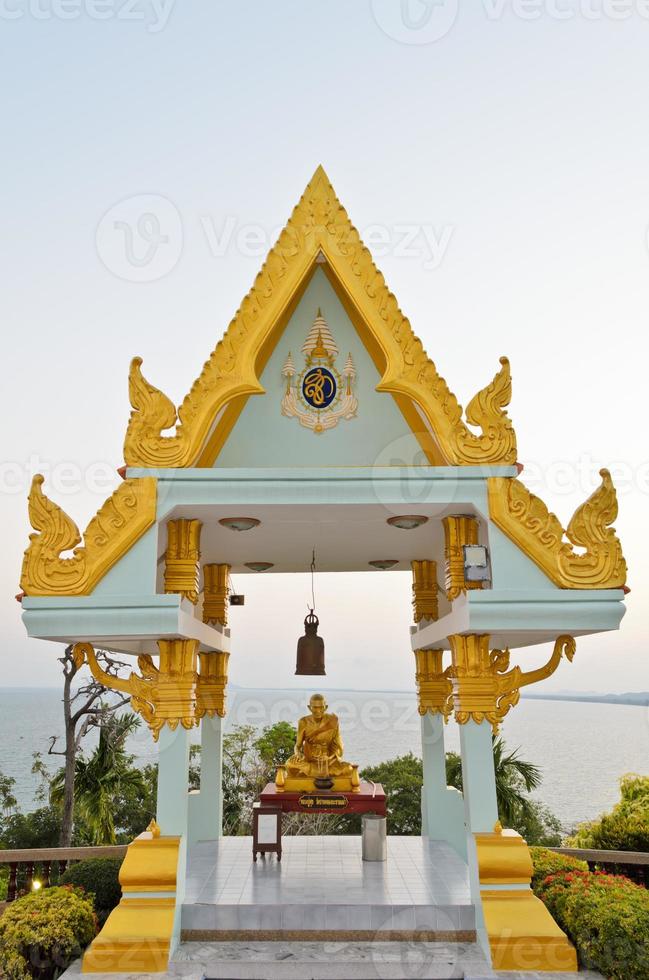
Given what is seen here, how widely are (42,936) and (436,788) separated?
5.48 meters

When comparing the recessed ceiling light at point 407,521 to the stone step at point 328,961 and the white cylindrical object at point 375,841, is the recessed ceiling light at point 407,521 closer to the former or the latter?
the white cylindrical object at point 375,841

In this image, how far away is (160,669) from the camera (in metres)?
6.82

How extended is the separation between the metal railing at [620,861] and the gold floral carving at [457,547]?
11.8 feet

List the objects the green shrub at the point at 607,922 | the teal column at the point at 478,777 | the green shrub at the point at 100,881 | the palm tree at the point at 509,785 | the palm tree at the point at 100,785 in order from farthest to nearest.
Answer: the palm tree at the point at 100,785 < the palm tree at the point at 509,785 < the green shrub at the point at 100,881 < the teal column at the point at 478,777 < the green shrub at the point at 607,922

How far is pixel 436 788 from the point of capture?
9898 mm

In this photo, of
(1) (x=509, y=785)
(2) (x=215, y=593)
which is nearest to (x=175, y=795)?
(2) (x=215, y=593)

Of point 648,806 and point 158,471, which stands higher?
point 158,471

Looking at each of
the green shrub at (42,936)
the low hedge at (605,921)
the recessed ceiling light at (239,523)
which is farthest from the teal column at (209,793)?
the low hedge at (605,921)

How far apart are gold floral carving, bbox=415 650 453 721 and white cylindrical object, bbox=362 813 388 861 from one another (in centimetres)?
164

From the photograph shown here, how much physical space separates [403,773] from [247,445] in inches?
616

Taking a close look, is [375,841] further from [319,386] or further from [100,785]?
[100,785]

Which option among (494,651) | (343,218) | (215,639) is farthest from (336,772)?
(343,218)

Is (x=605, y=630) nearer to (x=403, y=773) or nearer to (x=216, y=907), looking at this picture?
(x=216, y=907)

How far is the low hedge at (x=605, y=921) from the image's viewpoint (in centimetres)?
561
